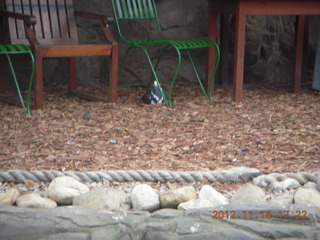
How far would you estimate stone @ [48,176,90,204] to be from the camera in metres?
2.81

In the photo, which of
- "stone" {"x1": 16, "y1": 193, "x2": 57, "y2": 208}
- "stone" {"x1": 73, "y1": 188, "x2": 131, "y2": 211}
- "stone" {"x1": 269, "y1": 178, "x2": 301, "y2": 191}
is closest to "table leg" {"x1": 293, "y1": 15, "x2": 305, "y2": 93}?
"stone" {"x1": 269, "y1": 178, "x2": 301, "y2": 191}

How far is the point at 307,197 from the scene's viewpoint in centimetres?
279

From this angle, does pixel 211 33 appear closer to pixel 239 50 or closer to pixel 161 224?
pixel 239 50

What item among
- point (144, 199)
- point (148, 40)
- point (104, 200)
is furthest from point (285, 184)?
point (148, 40)

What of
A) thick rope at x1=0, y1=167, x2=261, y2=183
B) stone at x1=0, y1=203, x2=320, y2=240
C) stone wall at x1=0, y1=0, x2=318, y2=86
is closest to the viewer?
stone at x1=0, y1=203, x2=320, y2=240

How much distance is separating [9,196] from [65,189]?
0.87ft

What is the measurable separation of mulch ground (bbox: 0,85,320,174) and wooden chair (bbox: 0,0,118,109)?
0.25 metres

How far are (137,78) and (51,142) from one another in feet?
7.57

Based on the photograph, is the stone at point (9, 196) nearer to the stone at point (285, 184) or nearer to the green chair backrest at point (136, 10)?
the stone at point (285, 184)

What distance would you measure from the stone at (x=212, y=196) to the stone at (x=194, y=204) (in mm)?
63

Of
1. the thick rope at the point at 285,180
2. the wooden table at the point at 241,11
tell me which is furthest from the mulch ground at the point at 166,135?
the wooden table at the point at 241,11

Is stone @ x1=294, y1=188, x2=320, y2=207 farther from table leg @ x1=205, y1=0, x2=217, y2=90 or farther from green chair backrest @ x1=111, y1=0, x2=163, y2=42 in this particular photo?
green chair backrest @ x1=111, y1=0, x2=163, y2=42

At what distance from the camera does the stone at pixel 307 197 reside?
276 cm

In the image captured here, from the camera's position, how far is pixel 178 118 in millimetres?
4594
